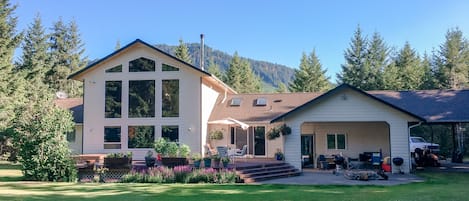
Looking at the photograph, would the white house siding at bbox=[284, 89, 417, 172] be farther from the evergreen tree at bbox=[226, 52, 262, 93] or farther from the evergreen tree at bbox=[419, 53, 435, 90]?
the evergreen tree at bbox=[226, 52, 262, 93]

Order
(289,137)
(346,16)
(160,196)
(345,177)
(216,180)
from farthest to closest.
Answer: (346,16)
(289,137)
(345,177)
(216,180)
(160,196)

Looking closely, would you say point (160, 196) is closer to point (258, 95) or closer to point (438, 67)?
point (258, 95)

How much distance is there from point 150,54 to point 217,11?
5.60 metres

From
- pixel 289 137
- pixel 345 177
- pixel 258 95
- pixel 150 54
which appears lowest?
pixel 345 177

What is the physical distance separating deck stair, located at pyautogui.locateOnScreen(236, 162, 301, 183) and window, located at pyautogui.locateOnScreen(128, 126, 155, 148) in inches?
323

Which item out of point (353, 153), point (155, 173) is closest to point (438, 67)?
point (353, 153)

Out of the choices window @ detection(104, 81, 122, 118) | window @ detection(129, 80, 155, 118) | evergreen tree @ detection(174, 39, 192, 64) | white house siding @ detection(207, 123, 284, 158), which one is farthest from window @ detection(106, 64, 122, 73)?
evergreen tree @ detection(174, 39, 192, 64)

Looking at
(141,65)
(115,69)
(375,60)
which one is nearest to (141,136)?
(141,65)

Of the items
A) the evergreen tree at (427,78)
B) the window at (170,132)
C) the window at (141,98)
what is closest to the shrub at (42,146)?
the window at (141,98)

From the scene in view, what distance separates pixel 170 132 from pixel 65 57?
29543 mm

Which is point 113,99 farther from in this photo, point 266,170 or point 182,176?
point 266,170

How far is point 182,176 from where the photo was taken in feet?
51.3

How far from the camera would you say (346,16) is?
2283 centimetres

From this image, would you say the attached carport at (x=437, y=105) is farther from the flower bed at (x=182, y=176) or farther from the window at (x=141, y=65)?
the window at (x=141, y=65)
